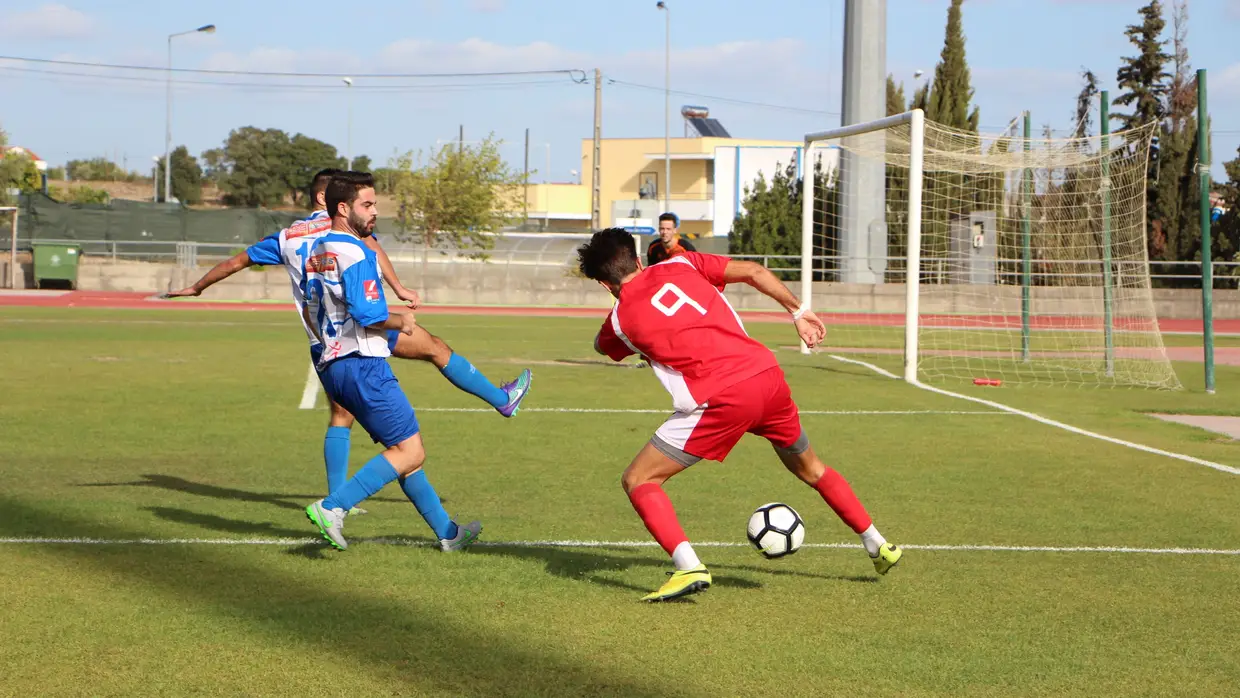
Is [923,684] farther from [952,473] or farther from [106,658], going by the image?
[952,473]

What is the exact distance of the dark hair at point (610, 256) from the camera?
5.52 m

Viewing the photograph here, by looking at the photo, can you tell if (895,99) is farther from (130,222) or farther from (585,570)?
(585,570)

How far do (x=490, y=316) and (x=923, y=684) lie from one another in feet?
91.4

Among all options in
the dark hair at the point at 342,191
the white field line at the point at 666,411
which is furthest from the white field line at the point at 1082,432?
the dark hair at the point at 342,191

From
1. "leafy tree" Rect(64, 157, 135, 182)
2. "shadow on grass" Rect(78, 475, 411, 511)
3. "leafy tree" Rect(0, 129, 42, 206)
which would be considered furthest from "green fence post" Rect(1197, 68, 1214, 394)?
"leafy tree" Rect(64, 157, 135, 182)

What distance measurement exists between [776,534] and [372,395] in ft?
6.36

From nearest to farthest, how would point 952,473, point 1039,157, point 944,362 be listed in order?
1. point 952,473
2. point 1039,157
3. point 944,362

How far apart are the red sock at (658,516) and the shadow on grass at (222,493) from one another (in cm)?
293

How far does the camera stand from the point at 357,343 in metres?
6.05

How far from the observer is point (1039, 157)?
58.4ft

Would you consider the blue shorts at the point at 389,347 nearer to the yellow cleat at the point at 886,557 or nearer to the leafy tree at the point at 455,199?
the yellow cleat at the point at 886,557

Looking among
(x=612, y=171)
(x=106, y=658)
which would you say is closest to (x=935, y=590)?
(x=106, y=658)

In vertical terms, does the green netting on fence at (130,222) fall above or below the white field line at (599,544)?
above

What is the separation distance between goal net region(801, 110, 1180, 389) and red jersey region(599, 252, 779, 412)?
33.5ft
